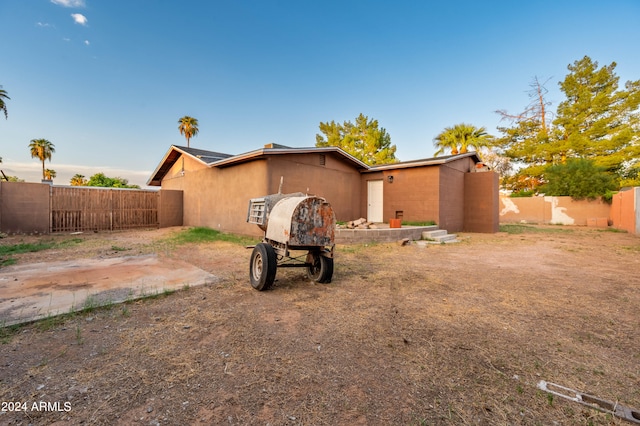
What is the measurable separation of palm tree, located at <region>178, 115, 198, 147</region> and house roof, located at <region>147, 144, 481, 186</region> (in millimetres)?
15042

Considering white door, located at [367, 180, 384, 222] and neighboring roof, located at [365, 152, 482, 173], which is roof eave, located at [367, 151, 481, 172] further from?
white door, located at [367, 180, 384, 222]

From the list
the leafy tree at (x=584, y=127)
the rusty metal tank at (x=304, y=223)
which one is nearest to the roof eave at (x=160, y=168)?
the rusty metal tank at (x=304, y=223)

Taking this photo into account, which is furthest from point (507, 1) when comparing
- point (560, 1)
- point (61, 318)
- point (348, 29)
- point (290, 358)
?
point (61, 318)

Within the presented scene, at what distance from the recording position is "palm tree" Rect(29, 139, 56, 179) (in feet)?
111

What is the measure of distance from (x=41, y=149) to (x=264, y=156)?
137 feet

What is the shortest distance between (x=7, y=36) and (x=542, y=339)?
1850 cm

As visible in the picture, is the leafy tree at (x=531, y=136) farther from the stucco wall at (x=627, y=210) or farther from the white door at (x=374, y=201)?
the white door at (x=374, y=201)

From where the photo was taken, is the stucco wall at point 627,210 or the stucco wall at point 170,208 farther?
the stucco wall at point 170,208

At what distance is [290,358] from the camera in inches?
104

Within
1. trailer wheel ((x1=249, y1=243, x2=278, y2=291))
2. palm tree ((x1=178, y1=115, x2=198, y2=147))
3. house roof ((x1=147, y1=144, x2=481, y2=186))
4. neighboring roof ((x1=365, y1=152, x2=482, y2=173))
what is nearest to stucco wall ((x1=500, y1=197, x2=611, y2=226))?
house roof ((x1=147, y1=144, x2=481, y2=186))

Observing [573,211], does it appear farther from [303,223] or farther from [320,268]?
[303,223]

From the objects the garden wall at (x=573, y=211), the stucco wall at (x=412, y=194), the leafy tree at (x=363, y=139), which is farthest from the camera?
the leafy tree at (x=363, y=139)

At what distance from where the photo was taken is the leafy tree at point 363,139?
3148 centimetres

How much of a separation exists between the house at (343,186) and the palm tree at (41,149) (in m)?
31.0
